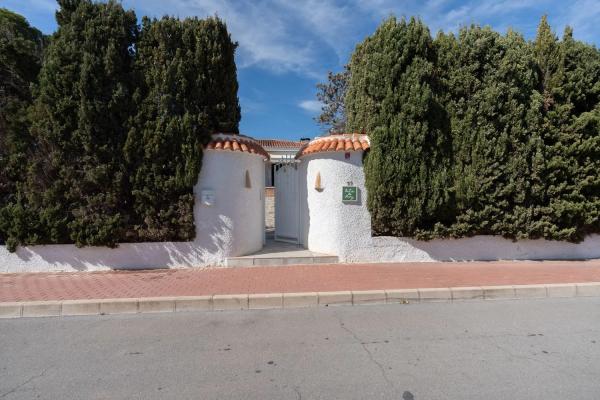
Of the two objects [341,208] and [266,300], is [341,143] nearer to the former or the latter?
[341,208]

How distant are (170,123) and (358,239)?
511 cm

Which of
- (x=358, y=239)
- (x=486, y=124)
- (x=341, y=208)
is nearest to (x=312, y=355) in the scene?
(x=358, y=239)

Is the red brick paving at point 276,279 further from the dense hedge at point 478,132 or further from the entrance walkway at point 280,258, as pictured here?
the dense hedge at point 478,132

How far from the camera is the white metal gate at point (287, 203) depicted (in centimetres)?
993

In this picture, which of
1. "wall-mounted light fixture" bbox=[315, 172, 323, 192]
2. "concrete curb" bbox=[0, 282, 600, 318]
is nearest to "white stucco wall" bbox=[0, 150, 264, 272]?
"wall-mounted light fixture" bbox=[315, 172, 323, 192]

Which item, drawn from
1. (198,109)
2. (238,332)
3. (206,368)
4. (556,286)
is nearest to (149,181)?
(198,109)

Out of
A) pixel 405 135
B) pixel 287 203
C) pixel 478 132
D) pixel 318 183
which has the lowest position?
pixel 287 203

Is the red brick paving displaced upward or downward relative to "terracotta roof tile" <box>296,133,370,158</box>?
downward

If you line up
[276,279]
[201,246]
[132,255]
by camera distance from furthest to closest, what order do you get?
[201,246] < [132,255] < [276,279]

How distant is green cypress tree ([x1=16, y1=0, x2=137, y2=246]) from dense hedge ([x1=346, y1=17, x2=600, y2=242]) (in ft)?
19.0

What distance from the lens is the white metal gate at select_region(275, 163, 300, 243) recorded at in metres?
9.93

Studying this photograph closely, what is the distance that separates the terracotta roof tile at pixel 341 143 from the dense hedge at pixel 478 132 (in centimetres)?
27

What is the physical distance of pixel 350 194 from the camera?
8.30m

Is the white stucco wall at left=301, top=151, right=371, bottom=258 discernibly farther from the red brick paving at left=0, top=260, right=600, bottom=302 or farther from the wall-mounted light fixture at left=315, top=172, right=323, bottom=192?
the red brick paving at left=0, top=260, right=600, bottom=302
